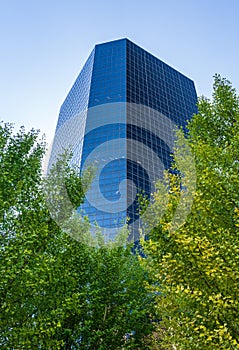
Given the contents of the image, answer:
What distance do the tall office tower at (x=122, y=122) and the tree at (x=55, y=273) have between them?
52639mm

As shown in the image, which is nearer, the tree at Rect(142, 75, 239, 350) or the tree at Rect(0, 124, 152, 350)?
the tree at Rect(142, 75, 239, 350)

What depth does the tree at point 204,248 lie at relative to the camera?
8688mm

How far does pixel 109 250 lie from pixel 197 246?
9.44 m

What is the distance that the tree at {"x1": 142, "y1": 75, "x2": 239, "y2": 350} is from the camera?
869 centimetres

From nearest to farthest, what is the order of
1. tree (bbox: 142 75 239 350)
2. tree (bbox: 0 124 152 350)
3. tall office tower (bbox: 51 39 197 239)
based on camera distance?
1. tree (bbox: 142 75 239 350)
2. tree (bbox: 0 124 152 350)
3. tall office tower (bbox: 51 39 197 239)

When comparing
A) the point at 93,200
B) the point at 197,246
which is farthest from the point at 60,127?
the point at 197,246

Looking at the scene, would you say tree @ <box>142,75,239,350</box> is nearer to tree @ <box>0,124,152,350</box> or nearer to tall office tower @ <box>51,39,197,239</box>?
tree @ <box>0,124,152,350</box>

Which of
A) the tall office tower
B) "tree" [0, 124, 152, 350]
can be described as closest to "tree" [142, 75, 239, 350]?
"tree" [0, 124, 152, 350]

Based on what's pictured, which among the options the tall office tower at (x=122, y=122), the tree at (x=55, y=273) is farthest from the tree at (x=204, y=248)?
the tall office tower at (x=122, y=122)

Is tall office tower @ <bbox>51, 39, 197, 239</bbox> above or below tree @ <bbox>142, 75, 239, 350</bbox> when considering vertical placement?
above

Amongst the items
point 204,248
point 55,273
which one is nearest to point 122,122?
point 55,273

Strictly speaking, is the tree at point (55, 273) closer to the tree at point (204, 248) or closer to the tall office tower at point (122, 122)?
the tree at point (204, 248)

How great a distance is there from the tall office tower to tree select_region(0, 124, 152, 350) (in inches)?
2072

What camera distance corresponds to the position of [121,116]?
9394 cm
